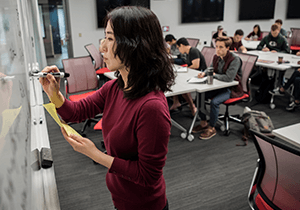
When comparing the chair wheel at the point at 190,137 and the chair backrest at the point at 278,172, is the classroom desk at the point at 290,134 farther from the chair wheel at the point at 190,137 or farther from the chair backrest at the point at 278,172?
the chair wheel at the point at 190,137

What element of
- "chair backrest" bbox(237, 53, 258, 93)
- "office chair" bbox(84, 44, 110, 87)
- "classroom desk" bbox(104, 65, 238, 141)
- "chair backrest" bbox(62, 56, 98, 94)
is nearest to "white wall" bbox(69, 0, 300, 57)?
"office chair" bbox(84, 44, 110, 87)

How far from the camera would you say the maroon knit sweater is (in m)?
0.90

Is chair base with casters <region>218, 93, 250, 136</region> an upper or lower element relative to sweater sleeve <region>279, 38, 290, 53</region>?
lower

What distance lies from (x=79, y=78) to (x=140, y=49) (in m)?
2.85

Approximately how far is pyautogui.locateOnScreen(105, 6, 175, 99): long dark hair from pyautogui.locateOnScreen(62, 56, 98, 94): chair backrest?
8.87 ft

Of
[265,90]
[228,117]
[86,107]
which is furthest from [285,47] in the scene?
[86,107]

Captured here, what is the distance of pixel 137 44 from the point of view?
0.92 meters

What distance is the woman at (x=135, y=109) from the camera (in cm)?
91

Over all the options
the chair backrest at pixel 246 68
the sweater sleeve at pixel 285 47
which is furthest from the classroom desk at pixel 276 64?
the chair backrest at pixel 246 68

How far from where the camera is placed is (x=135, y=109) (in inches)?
37.1

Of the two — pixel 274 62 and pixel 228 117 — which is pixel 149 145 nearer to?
pixel 228 117

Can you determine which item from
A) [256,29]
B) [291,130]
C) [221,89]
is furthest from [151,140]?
[256,29]

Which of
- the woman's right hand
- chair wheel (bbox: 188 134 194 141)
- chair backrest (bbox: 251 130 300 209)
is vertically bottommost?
chair wheel (bbox: 188 134 194 141)

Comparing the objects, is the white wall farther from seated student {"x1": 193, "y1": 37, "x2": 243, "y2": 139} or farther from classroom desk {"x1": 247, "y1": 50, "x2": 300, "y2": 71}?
seated student {"x1": 193, "y1": 37, "x2": 243, "y2": 139}
